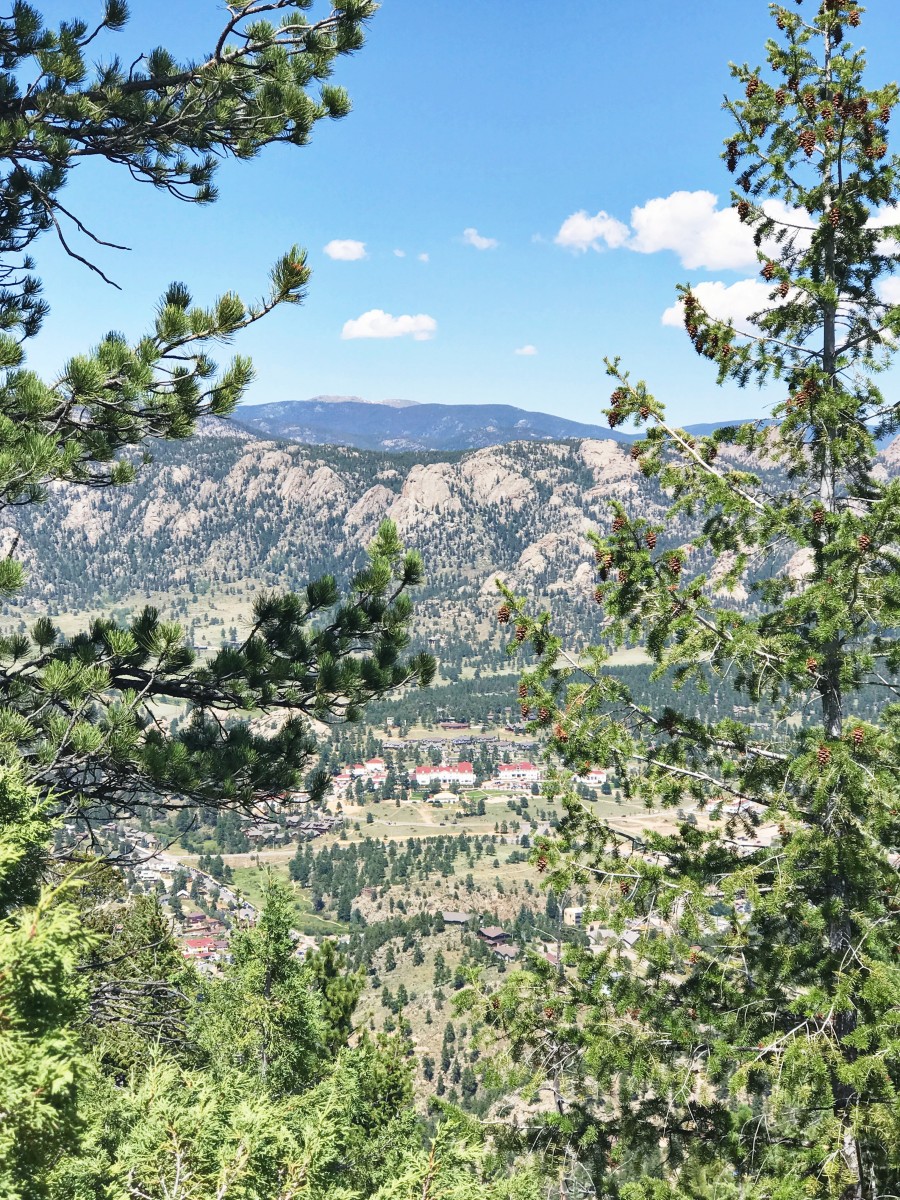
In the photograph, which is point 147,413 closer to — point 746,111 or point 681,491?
point 681,491

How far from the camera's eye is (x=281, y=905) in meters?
14.9

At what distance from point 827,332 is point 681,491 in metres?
2.21

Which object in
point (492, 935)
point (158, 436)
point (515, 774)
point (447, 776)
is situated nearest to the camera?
point (158, 436)

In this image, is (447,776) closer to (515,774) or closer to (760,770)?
(515,774)

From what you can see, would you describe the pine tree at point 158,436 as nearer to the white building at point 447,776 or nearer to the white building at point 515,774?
the white building at point 447,776

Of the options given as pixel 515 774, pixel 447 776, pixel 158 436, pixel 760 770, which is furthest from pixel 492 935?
pixel 158 436

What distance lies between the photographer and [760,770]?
23.6ft

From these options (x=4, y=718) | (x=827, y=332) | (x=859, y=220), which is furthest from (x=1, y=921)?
(x=859, y=220)

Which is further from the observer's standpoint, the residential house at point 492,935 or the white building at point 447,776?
the white building at point 447,776

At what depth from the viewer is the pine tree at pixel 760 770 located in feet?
19.8

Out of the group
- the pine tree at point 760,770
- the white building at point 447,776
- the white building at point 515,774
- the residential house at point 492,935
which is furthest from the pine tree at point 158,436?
the white building at point 515,774

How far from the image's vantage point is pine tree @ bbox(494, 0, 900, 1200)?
19.8 ft

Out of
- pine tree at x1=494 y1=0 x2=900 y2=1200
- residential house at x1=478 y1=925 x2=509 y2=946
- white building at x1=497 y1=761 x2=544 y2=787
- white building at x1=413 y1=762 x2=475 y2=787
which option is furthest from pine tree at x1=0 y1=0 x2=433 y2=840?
white building at x1=497 y1=761 x2=544 y2=787

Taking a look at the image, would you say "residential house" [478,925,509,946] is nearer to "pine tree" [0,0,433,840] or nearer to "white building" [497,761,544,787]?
"white building" [497,761,544,787]
